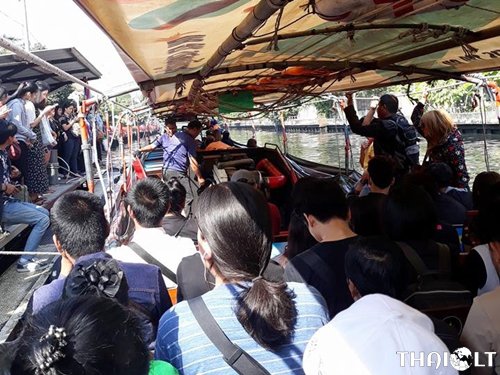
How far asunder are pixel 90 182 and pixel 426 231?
300 cm

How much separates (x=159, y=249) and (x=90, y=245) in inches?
14.0

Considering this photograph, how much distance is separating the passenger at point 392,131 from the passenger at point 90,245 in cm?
301

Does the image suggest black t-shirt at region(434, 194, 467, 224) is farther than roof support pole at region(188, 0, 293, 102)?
Yes

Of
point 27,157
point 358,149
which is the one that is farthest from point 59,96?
point 358,149

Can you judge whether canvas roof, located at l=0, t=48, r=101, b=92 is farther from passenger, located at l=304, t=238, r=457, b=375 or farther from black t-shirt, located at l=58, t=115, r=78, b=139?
passenger, located at l=304, t=238, r=457, b=375

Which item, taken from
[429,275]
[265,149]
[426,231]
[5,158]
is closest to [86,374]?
[429,275]

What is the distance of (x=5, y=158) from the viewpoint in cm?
448

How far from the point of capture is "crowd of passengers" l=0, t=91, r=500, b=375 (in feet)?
3.06

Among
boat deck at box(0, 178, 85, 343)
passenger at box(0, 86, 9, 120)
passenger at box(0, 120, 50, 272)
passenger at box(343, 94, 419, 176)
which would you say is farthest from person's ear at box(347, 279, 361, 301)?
passenger at box(0, 86, 9, 120)

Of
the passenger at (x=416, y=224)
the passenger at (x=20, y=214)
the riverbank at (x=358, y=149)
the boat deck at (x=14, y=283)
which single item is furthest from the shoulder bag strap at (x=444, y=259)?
the riverbank at (x=358, y=149)

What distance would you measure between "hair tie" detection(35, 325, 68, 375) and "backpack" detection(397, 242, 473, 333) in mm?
1170

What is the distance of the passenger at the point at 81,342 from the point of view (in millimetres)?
916

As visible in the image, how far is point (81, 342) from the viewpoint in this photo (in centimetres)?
94

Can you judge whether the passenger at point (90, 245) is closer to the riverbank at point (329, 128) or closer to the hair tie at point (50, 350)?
the hair tie at point (50, 350)
